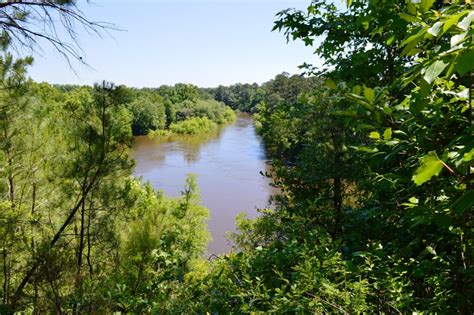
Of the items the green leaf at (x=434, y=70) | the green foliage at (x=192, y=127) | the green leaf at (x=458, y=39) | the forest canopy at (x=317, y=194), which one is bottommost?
the green foliage at (x=192, y=127)

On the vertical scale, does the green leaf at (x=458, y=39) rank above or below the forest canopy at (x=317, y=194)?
Answer: above

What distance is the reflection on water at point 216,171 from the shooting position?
15.6m

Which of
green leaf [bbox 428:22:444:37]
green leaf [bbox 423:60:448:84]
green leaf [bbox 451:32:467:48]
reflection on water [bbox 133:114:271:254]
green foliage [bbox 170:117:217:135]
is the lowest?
reflection on water [bbox 133:114:271:254]

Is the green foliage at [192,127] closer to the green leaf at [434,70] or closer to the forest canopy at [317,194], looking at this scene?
the forest canopy at [317,194]

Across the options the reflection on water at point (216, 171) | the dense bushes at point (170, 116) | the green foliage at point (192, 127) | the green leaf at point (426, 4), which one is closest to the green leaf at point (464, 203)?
the green leaf at point (426, 4)

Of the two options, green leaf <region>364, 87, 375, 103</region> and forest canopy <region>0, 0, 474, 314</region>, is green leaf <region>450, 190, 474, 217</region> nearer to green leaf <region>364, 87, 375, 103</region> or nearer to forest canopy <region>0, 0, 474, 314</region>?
forest canopy <region>0, 0, 474, 314</region>

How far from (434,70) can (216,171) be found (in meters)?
21.4

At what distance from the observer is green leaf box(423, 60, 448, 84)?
1.71ft

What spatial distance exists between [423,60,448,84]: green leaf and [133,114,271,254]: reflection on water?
9.98 metres

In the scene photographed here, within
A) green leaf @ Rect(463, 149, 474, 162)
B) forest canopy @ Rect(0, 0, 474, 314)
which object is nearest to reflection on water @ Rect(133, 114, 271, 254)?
forest canopy @ Rect(0, 0, 474, 314)

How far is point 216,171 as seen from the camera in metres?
21.9

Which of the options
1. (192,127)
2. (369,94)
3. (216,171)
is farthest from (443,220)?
(192,127)

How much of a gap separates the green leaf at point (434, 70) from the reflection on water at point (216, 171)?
393 inches

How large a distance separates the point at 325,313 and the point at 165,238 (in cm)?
362
